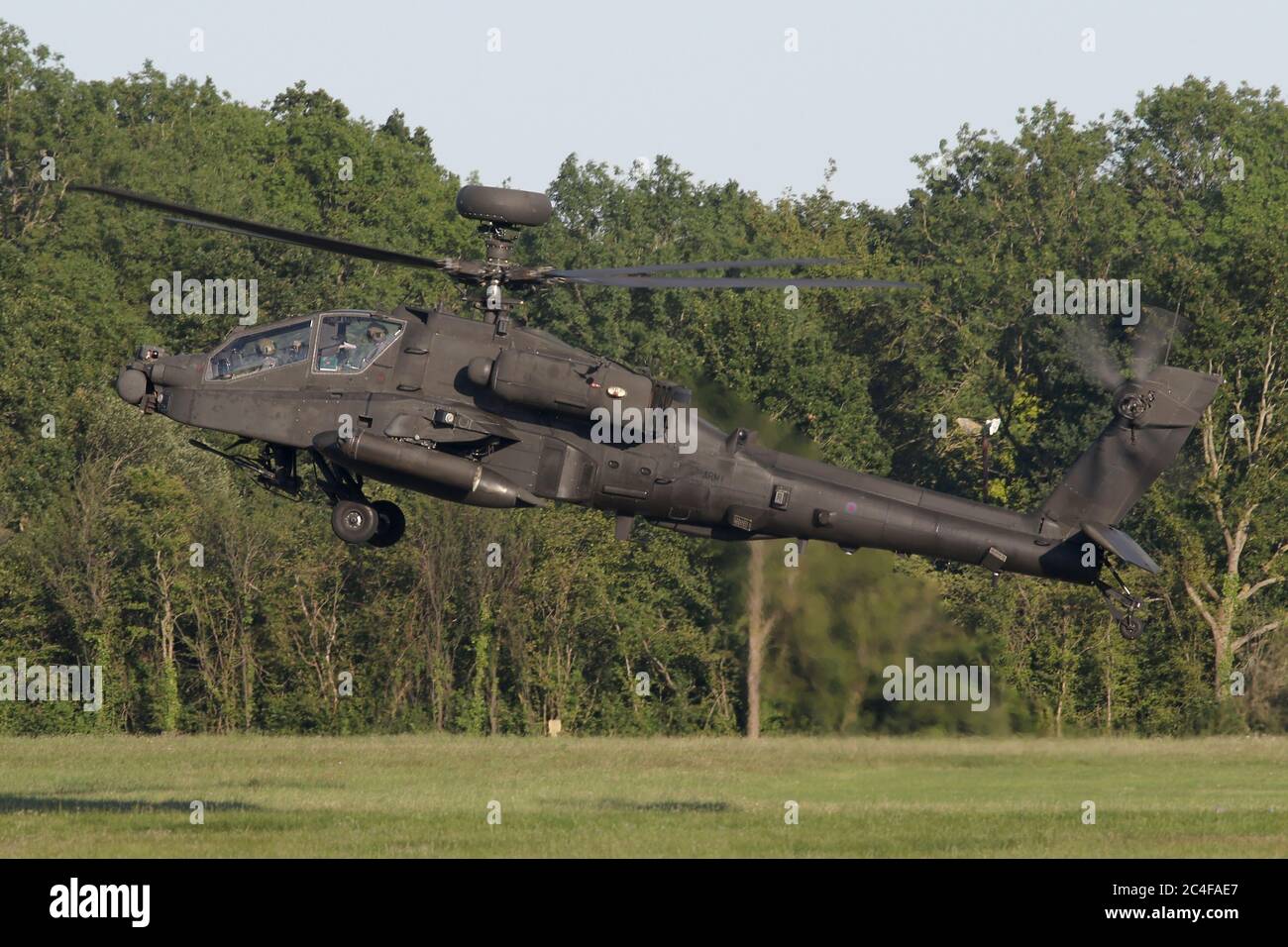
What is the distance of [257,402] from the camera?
26.9 meters

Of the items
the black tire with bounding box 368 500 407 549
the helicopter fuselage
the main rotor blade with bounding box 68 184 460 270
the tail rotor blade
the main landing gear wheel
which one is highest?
the main rotor blade with bounding box 68 184 460 270

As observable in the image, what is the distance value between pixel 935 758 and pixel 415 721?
63.1ft

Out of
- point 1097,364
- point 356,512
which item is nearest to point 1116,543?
point 1097,364

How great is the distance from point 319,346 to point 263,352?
2.66ft

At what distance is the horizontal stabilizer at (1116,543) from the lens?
90.3ft

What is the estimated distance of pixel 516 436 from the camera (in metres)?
26.8

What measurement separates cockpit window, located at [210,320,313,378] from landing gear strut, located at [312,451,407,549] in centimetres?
136

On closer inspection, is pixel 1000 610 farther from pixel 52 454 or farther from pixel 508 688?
pixel 52 454

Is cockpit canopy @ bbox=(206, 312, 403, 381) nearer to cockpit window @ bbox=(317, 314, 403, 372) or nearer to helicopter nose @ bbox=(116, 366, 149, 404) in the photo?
cockpit window @ bbox=(317, 314, 403, 372)

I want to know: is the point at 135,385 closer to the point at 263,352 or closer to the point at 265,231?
the point at 263,352

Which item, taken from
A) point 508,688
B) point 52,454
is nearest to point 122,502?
point 52,454

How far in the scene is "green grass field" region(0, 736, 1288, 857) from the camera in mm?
28203

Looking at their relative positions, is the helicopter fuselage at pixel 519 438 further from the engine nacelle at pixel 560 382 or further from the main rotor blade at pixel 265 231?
the main rotor blade at pixel 265 231

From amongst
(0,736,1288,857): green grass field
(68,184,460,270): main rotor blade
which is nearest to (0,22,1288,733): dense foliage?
(0,736,1288,857): green grass field
